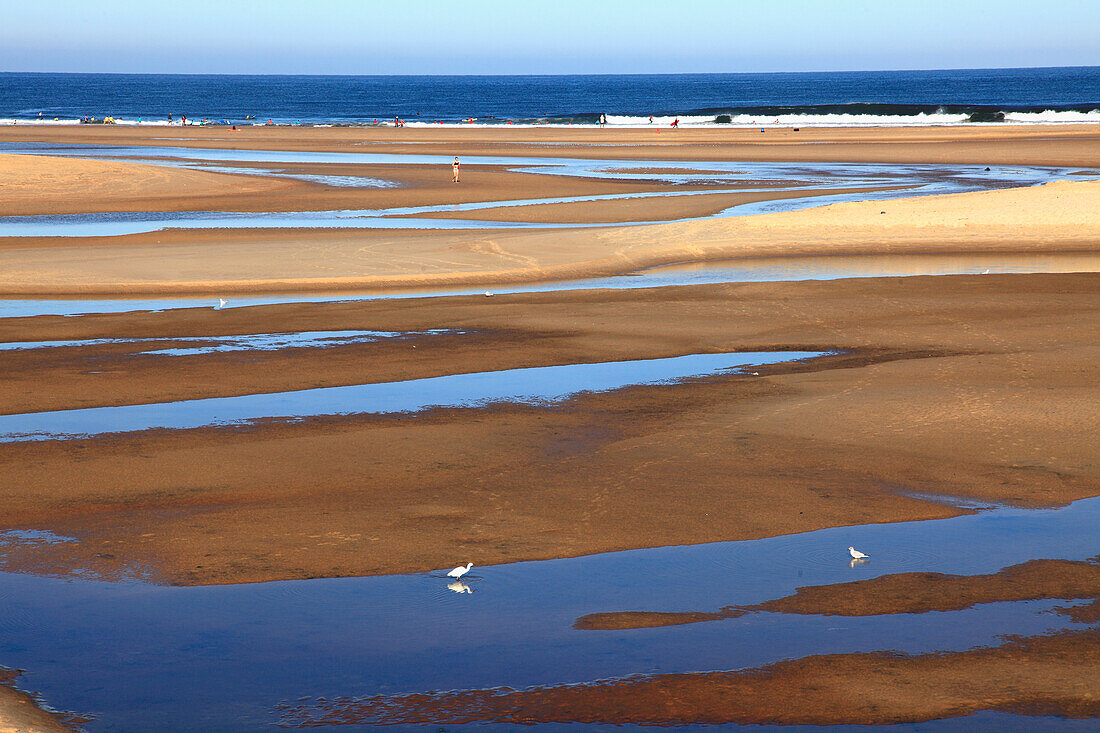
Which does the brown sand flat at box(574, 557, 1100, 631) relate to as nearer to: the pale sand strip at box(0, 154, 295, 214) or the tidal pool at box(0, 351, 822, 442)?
the tidal pool at box(0, 351, 822, 442)

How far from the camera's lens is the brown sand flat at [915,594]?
6.48m

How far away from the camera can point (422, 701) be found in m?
5.52

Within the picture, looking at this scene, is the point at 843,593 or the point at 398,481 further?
the point at 398,481

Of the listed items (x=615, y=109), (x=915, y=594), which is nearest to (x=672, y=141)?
(x=615, y=109)

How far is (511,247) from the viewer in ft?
69.8

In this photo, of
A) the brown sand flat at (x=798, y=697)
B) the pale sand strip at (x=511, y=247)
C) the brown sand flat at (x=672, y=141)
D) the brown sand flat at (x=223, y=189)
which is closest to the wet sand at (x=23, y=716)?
the brown sand flat at (x=798, y=697)

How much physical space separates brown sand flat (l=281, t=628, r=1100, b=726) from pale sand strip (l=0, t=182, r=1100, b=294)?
13117 millimetres

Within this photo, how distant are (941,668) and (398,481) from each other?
14.0 feet

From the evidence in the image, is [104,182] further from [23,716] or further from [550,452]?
[23,716]

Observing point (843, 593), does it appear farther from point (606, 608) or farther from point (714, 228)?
point (714, 228)

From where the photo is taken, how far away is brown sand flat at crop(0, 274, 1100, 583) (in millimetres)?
7703

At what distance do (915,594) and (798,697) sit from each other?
1542 millimetres

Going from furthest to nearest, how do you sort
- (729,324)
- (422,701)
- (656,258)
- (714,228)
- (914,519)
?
1. (714,228)
2. (656,258)
3. (729,324)
4. (914,519)
5. (422,701)

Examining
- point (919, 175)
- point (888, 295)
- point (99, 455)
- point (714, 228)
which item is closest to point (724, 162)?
point (919, 175)
